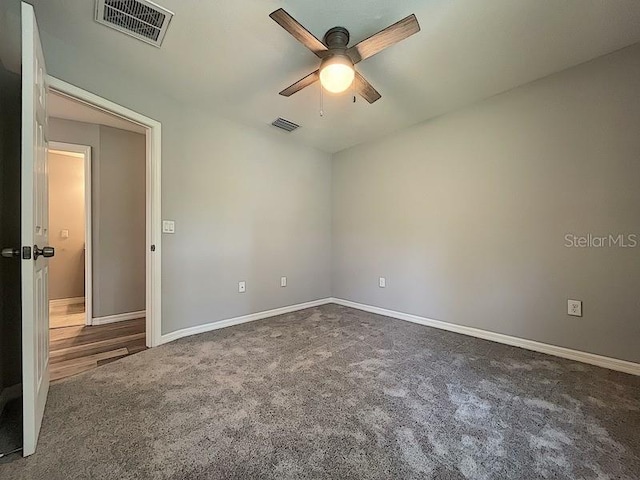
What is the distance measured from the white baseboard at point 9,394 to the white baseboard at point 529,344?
10.8 ft

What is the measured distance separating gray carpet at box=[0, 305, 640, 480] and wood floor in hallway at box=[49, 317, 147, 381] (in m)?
0.23

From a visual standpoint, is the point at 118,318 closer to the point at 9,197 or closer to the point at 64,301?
the point at 64,301

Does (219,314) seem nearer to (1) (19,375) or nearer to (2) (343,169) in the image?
(1) (19,375)

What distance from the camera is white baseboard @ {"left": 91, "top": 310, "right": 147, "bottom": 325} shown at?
11.1 feet

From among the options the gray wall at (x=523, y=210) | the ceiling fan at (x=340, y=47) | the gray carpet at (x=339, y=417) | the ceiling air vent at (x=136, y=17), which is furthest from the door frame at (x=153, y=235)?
the gray wall at (x=523, y=210)

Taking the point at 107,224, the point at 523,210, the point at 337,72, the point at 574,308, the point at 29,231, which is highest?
the point at 337,72

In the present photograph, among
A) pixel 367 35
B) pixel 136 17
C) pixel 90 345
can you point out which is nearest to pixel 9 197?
pixel 136 17

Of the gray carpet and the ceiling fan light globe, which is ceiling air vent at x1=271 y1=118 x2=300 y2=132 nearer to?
the ceiling fan light globe

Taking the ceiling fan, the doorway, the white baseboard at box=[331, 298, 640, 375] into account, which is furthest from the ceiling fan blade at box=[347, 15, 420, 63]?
the white baseboard at box=[331, 298, 640, 375]

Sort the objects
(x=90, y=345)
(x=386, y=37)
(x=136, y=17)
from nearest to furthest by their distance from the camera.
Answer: (x=386, y=37) < (x=136, y=17) < (x=90, y=345)

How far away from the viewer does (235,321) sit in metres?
3.32

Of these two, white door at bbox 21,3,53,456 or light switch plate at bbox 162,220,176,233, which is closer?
white door at bbox 21,3,53,456

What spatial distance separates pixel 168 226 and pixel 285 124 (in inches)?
68.4

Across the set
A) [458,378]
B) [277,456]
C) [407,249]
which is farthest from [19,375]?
[407,249]
